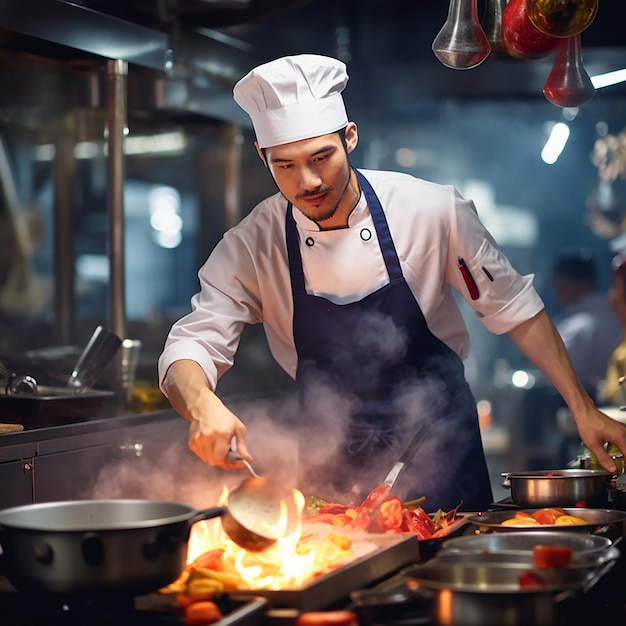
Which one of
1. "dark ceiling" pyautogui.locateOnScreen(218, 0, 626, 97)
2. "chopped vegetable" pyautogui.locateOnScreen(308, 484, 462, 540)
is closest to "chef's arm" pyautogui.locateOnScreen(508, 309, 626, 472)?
"chopped vegetable" pyautogui.locateOnScreen(308, 484, 462, 540)

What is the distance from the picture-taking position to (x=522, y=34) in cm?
282

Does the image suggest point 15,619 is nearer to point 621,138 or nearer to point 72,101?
point 72,101

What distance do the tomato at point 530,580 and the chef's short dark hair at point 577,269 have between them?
5.72 m

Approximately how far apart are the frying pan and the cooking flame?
1.17 feet

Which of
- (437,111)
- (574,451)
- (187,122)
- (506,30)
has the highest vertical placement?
(437,111)

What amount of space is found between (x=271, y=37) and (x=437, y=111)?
1.82 metres

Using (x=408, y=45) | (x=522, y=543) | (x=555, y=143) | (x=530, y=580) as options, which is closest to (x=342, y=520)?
(x=522, y=543)

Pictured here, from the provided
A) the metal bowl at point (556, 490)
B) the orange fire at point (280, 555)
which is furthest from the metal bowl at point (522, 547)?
the metal bowl at point (556, 490)

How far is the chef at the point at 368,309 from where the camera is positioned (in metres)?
2.84

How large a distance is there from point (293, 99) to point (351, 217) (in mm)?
403

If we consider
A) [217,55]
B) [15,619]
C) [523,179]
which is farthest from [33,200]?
[15,619]

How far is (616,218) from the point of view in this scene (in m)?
7.50

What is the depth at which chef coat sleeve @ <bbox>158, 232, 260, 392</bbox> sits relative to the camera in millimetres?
2688

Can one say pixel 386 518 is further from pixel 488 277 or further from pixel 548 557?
pixel 488 277
